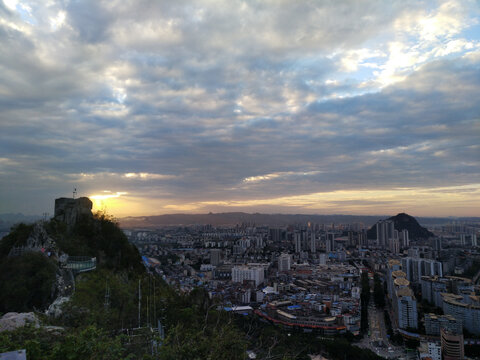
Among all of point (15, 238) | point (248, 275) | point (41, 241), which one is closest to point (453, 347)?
point (41, 241)

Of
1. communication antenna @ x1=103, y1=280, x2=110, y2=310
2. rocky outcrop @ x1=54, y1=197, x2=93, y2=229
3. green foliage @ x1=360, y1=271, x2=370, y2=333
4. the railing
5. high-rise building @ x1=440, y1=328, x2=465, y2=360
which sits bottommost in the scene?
green foliage @ x1=360, y1=271, x2=370, y2=333

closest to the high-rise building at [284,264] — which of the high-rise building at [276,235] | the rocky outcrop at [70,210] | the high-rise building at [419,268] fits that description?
the high-rise building at [419,268]

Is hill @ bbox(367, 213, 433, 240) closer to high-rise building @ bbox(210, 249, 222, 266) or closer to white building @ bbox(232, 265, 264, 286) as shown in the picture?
high-rise building @ bbox(210, 249, 222, 266)

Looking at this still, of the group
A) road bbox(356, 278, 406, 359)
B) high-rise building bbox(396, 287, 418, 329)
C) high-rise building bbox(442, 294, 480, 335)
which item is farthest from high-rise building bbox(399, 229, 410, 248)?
high-rise building bbox(396, 287, 418, 329)

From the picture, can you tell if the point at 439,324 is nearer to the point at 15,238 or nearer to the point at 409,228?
the point at 15,238

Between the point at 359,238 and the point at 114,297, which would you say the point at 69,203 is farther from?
the point at 359,238

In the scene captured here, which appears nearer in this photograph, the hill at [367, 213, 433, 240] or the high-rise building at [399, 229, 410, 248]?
the high-rise building at [399, 229, 410, 248]

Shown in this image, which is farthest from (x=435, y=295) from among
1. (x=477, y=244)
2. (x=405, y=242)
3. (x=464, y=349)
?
(x=405, y=242)
